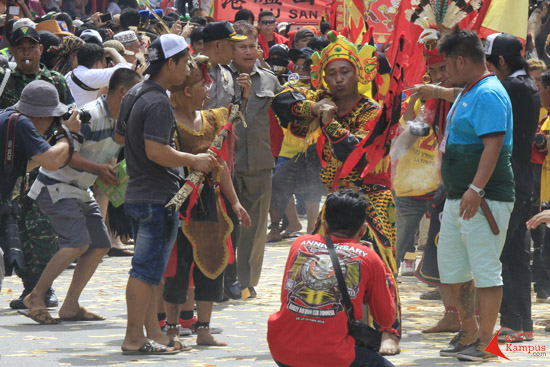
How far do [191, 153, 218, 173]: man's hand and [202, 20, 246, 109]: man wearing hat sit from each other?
1.90 m

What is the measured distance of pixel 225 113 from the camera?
7523 mm

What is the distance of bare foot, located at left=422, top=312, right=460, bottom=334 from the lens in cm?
781

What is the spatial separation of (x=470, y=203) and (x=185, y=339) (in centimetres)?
235

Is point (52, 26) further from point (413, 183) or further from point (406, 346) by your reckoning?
point (406, 346)

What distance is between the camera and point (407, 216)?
32.2ft

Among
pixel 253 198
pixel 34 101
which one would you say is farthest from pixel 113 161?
pixel 34 101

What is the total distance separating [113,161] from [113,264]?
2322mm

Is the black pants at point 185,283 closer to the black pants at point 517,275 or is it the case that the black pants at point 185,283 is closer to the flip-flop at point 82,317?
the flip-flop at point 82,317

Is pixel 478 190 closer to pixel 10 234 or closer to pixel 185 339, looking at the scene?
pixel 185 339

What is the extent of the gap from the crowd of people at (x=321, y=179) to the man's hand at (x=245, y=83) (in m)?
0.01

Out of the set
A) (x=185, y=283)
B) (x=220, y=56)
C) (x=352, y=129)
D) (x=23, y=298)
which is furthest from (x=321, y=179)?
(x=23, y=298)

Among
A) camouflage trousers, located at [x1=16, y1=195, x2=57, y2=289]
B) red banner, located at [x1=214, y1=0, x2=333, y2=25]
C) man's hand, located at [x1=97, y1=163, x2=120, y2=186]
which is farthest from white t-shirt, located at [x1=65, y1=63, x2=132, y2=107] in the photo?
red banner, located at [x1=214, y1=0, x2=333, y2=25]

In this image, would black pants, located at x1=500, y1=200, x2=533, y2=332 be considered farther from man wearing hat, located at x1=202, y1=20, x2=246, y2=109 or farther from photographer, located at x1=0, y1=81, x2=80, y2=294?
photographer, located at x1=0, y1=81, x2=80, y2=294

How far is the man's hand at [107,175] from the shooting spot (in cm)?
808
